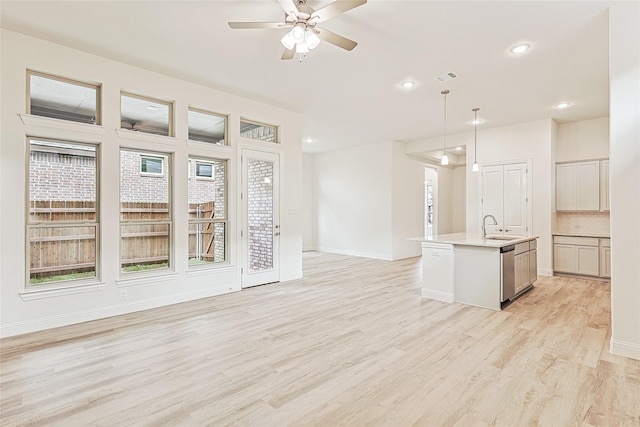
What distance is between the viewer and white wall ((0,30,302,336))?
330 cm

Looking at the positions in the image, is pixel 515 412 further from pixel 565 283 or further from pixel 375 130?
pixel 375 130

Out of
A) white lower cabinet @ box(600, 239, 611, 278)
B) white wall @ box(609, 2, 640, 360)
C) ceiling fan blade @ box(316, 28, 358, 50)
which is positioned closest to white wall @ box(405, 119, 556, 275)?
white lower cabinet @ box(600, 239, 611, 278)

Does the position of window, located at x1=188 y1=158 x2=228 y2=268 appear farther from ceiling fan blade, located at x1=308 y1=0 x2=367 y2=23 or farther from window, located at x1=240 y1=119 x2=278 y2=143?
ceiling fan blade, located at x1=308 y1=0 x2=367 y2=23

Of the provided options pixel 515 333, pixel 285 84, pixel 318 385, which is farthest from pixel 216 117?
pixel 515 333

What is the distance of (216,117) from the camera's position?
5074mm

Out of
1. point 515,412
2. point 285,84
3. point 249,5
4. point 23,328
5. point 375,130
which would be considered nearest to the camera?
point 515,412

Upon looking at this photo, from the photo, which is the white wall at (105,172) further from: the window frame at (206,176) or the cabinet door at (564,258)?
the cabinet door at (564,258)

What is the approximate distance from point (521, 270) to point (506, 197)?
8.27ft

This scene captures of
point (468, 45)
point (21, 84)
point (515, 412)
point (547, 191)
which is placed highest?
point (468, 45)

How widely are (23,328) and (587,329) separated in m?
6.04

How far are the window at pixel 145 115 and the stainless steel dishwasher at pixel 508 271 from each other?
190 inches

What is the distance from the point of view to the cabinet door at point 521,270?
15.1 feet

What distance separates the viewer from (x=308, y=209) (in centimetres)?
1035

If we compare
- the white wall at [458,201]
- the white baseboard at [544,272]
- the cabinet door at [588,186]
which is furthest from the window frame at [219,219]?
the white wall at [458,201]
